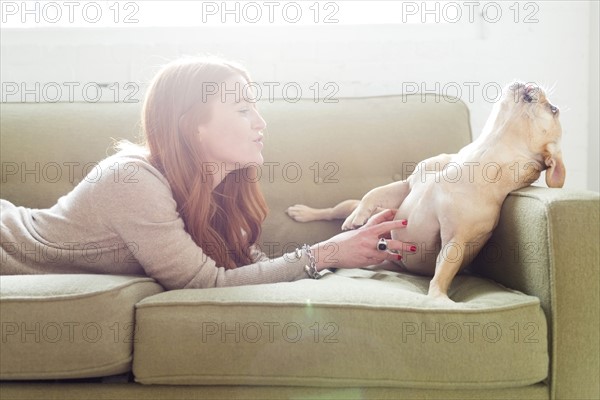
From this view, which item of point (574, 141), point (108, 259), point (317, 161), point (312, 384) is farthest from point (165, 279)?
point (574, 141)

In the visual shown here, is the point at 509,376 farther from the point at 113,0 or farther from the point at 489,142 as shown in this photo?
the point at 113,0

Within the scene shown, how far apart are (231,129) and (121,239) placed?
1.26 ft

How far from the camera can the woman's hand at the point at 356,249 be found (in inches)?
58.9

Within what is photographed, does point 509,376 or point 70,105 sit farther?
point 70,105

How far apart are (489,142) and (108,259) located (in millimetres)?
970

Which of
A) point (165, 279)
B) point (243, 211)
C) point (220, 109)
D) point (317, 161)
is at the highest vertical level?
point (220, 109)

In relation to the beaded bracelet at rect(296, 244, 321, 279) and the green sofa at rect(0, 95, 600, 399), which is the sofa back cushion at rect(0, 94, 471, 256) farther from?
the green sofa at rect(0, 95, 600, 399)

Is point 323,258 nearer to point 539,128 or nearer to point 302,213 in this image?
point 302,213

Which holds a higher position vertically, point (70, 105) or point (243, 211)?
point (70, 105)

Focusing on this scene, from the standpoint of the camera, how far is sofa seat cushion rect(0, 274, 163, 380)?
1.15 meters

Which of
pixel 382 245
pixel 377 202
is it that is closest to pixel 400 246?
pixel 382 245

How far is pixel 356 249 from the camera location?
58.9 inches

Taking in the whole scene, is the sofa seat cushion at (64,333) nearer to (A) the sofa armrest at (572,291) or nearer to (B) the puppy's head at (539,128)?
(A) the sofa armrest at (572,291)

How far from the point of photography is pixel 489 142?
1.49 meters
